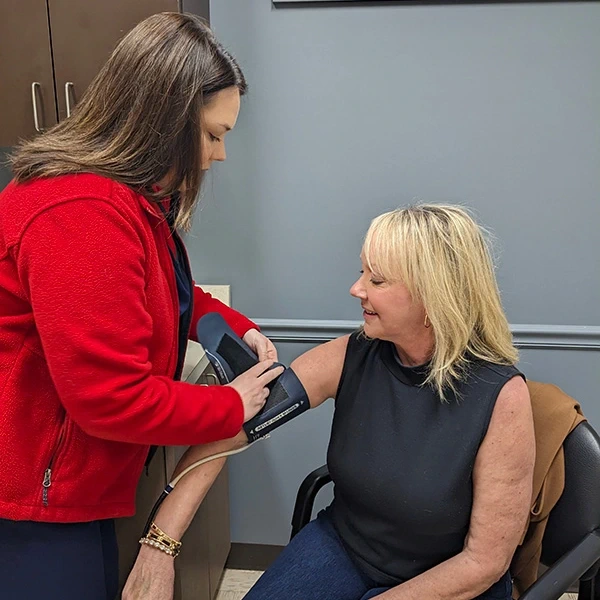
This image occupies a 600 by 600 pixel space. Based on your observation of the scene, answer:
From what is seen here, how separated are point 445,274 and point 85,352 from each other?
669 millimetres

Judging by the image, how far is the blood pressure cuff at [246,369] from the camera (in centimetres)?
123

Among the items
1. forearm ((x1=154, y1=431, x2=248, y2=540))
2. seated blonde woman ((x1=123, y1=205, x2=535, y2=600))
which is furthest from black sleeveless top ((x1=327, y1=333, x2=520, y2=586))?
forearm ((x1=154, y1=431, x2=248, y2=540))

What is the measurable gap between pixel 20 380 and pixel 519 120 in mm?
1472

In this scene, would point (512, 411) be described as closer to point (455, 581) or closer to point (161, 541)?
point (455, 581)

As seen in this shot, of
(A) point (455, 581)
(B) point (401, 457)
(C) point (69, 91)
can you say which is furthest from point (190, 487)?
(C) point (69, 91)

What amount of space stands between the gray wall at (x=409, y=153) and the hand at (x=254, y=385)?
77 cm

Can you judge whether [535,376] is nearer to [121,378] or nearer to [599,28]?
[599,28]

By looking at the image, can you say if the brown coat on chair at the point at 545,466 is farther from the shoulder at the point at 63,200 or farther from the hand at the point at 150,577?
the shoulder at the point at 63,200

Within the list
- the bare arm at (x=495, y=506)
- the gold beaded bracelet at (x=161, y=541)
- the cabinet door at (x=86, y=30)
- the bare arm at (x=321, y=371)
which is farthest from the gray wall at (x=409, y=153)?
the gold beaded bracelet at (x=161, y=541)

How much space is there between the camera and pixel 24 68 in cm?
163

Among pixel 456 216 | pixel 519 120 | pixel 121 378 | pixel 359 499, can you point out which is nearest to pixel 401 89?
pixel 519 120

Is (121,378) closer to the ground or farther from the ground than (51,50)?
closer to the ground

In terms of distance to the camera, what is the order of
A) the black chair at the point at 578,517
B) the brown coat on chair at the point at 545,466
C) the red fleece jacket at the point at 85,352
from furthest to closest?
1. the brown coat on chair at the point at 545,466
2. the black chair at the point at 578,517
3. the red fleece jacket at the point at 85,352

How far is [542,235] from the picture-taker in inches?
73.5
